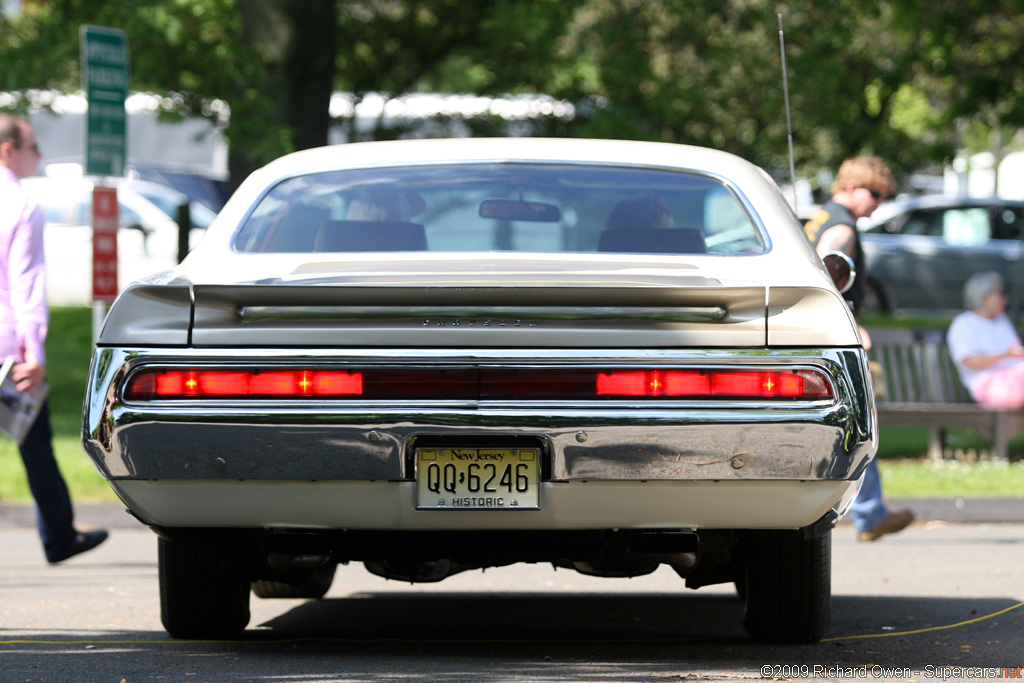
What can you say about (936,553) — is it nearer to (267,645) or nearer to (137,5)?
(267,645)

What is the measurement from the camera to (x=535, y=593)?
22.6 feet

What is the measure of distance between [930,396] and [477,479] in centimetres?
793

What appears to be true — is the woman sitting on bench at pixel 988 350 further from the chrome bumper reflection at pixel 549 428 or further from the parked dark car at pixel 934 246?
the parked dark car at pixel 934 246

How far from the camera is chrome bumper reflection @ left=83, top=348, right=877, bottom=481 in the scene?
432 centimetres

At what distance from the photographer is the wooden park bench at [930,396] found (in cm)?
1103

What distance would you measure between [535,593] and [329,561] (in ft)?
6.10

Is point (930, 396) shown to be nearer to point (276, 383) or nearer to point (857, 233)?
point (857, 233)

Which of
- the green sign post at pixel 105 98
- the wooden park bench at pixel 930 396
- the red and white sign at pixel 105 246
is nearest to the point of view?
the green sign post at pixel 105 98

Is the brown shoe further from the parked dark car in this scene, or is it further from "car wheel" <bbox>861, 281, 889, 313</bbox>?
"car wheel" <bbox>861, 281, 889, 313</bbox>

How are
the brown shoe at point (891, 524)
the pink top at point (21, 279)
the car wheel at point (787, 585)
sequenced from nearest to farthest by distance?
the car wheel at point (787, 585) → the pink top at point (21, 279) → the brown shoe at point (891, 524)

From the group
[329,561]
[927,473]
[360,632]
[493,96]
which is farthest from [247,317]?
[493,96]

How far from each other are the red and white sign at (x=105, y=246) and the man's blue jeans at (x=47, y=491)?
2.54 meters

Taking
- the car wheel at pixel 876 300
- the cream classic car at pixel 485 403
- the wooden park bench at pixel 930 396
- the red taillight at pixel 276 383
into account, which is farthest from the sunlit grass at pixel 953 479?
the car wheel at pixel 876 300

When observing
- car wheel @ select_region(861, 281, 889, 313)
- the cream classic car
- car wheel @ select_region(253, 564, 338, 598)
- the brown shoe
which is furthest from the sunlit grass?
car wheel @ select_region(861, 281, 889, 313)
